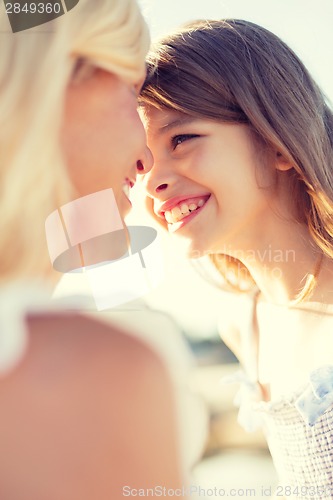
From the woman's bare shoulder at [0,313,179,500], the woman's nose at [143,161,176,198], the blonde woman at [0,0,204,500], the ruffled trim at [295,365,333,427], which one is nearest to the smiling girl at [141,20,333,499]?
the woman's nose at [143,161,176,198]

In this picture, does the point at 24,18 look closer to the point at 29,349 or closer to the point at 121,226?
the point at 121,226

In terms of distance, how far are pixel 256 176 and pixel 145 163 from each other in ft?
1.51

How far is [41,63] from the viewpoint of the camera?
116cm

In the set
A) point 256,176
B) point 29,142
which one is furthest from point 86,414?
point 256,176

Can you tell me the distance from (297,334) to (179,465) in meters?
1.30

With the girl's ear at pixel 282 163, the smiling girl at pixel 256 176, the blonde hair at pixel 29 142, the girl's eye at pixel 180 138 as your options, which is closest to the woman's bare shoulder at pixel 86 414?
the blonde hair at pixel 29 142

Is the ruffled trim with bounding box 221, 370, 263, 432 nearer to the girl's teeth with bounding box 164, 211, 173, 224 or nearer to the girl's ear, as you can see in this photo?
the girl's teeth with bounding box 164, 211, 173, 224

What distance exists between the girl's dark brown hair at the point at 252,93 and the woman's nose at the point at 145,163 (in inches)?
11.1

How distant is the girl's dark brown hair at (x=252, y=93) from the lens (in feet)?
6.84

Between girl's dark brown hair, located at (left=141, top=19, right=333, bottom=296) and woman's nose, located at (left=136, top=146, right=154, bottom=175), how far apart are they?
0.92 feet

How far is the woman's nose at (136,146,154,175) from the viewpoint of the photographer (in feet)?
6.02

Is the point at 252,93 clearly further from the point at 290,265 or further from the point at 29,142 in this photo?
the point at 29,142

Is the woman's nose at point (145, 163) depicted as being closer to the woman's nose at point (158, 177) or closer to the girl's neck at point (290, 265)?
the woman's nose at point (158, 177)

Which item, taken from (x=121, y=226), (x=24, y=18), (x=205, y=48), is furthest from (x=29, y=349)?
(x=205, y=48)
